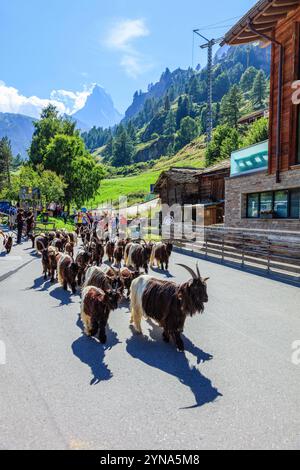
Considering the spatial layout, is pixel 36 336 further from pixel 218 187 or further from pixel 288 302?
pixel 218 187

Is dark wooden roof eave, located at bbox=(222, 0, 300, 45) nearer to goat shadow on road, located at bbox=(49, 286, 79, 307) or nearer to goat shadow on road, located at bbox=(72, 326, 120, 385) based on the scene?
goat shadow on road, located at bbox=(49, 286, 79, 307)

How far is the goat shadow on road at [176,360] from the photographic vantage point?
398cm

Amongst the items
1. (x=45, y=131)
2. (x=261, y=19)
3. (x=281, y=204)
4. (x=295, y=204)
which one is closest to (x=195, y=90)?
(x=45, y=131)

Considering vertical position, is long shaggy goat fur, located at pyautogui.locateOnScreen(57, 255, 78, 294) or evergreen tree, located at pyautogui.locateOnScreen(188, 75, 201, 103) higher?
evergreen tree, located at pyautogui.locateOnScreen(188, 75, 201, 103)

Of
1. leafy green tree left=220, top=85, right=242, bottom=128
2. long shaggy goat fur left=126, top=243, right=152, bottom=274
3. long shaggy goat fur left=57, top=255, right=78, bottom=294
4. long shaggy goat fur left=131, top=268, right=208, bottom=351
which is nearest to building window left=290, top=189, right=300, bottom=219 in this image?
long shaggy goat fur left=126, top=243, right=152, bottom=274

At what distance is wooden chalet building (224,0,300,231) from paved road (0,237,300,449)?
845 centimetres

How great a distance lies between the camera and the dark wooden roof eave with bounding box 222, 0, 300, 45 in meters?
12.4

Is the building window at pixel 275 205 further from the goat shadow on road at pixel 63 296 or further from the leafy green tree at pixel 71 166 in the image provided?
the leafy green tree at pixel 71 166

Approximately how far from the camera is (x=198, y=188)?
111ft

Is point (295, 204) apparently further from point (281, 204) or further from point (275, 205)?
point (275, 205)

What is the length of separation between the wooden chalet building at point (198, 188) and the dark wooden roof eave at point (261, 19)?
12416 millimetres

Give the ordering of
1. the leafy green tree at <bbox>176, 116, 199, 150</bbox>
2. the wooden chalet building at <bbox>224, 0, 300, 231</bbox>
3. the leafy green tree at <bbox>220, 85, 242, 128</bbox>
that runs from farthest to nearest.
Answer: the leafy green tree at <bbox>176, 116, 199, 150</bbox>
the leafy green tree at <bbox>220, 85, 242, 128</bbox>
the wooden chalet building at <bbox>224, 0, 300, 231</bbox>

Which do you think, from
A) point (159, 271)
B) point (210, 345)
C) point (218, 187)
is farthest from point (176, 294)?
point (218, 187)

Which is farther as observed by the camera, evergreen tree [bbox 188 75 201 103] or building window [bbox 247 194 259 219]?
evergreen tree [bbox 188 75 201 103]
